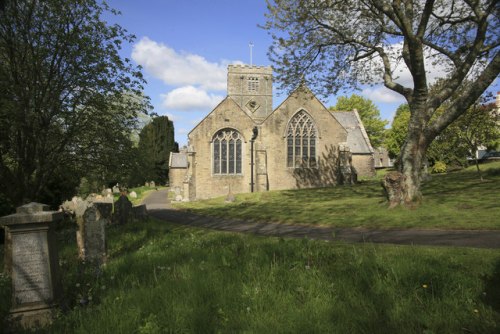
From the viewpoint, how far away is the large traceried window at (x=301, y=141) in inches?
1238

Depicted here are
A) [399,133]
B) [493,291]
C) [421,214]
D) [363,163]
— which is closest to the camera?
[493,291]

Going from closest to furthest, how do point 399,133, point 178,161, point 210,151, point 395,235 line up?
point 395,235 → point 210,151 → point 178,161 → point 399,133

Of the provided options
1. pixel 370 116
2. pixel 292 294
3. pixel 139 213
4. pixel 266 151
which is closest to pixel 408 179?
pixel 292 294

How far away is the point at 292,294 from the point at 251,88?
2057 inches

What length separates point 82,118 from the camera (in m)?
8.95

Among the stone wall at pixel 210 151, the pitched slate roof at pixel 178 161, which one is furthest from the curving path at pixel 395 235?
the pitched slate roof at pixel 178 161

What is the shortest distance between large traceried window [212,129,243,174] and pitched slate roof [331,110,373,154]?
12.4 metres

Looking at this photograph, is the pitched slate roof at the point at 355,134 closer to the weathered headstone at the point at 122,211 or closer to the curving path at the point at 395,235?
the curving path at the point at 395,235

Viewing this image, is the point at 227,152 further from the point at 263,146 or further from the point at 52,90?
the point at 52,90

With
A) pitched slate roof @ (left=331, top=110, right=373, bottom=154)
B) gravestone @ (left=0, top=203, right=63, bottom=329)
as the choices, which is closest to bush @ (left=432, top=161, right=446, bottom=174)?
pitched slate roof @ (left=331, top=110, right=373, bottom=154)

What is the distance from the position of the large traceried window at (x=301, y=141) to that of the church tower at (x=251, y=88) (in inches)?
856

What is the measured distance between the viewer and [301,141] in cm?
3164

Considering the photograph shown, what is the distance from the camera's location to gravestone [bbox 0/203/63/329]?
4168 millimetres

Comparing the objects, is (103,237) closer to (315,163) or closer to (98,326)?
(98,326)
